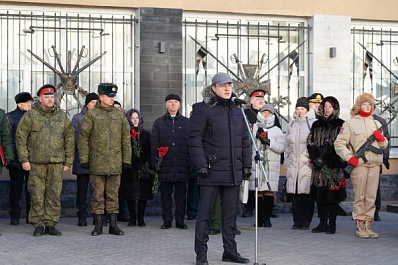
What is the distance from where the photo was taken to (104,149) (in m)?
11.1

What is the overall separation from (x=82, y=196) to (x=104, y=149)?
1.54 m

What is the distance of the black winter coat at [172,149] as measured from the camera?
12055 mm

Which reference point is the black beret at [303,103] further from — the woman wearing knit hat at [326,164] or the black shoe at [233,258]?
the black shoe at [233,258]

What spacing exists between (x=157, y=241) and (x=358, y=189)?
9.12ft

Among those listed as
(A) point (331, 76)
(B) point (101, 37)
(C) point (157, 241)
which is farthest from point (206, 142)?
(A) point (331, 76)

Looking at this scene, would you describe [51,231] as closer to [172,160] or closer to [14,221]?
[14,221]

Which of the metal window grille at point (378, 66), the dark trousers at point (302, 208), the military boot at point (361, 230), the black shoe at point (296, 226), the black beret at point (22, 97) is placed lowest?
the black shoe at point (296, 226)

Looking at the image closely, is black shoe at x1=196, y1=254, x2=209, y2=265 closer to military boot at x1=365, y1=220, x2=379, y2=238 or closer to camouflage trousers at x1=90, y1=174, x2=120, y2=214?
camouflage trousers at x1=90, y1=174, x2=120, y2=214

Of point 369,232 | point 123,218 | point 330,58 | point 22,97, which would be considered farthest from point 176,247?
point 330,58

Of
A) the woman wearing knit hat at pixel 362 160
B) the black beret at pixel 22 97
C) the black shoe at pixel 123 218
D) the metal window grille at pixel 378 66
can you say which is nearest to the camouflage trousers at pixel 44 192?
Result: the black beret at pixel 22 97

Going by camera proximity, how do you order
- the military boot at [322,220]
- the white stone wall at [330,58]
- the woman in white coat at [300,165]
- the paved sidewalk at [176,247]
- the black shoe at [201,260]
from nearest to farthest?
1. the black shoe at [201,260]
2. the paved sidewalk at [176,247]
3. the military boot at [322,220]
4. the woman in white coat at [300,165]
5. the white stone wall at [330,58]

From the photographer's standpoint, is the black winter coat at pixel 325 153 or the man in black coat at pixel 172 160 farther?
the man in black coat at pixel 172 160

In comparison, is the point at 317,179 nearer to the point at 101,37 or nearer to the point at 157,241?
Result: the point at 157,241

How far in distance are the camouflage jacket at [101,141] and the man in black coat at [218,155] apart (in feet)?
8.26
